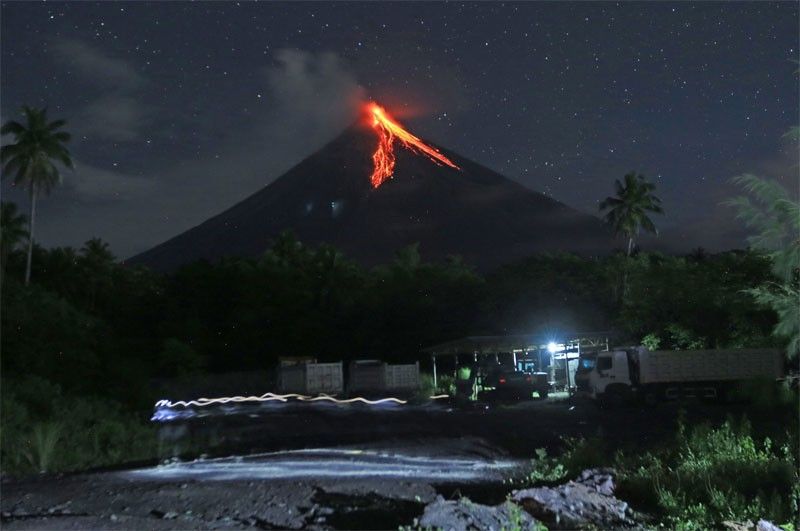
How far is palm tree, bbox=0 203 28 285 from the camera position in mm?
60375

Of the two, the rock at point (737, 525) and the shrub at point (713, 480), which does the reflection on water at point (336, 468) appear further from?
the rock at point (737, 525)

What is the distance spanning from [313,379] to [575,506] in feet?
119

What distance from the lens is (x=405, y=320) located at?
→ 5409 centimetres

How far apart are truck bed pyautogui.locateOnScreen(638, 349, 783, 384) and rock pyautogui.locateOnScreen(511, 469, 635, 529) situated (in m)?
19.1

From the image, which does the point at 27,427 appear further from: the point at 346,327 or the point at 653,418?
the point at 346,327

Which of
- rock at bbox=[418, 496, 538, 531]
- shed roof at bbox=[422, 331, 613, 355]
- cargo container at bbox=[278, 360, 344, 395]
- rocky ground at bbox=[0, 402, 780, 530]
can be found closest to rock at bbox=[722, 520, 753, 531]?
rocky ground at bbox=[0, 402, 780, 530]

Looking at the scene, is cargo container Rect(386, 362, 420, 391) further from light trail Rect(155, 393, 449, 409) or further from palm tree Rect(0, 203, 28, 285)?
palm tree Rect(0, 203, 28, 285)

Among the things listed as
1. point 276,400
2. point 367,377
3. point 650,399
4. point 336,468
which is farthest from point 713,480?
point 367,377

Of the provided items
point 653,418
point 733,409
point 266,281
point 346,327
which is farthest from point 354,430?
point 266,281

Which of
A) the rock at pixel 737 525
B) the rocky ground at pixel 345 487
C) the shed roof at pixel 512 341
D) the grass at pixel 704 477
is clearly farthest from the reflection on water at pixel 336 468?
the shed roof at pixel 512 341

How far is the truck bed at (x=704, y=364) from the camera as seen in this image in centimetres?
2836

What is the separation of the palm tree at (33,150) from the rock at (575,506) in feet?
189

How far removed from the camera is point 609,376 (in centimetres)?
2853

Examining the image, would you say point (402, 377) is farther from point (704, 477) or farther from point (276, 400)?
point (704, 477)
